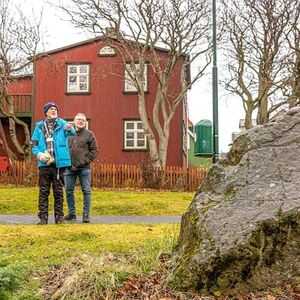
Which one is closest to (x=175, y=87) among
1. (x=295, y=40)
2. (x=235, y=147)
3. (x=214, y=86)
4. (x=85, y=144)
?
(x=295, y=40)

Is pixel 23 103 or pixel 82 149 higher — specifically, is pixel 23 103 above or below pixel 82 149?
above

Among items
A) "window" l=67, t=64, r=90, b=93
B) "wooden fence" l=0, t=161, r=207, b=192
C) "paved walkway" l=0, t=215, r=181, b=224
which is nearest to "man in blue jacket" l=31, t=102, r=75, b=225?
"paved walkway" l=0, t=215, r=181, b=224

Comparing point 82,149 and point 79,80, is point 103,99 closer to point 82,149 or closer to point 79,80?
point 79,80

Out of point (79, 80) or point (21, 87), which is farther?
point (21, 87)

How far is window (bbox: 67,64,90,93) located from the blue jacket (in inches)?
923

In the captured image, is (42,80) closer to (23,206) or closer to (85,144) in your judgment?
(23,206)

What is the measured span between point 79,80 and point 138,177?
9767 millimetres

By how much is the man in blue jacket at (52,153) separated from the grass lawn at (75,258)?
965mm

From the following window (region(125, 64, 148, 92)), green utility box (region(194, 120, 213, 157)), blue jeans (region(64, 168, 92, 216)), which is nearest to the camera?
blue jeans (region(64, 168, 92, 216))

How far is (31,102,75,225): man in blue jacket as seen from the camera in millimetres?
8750

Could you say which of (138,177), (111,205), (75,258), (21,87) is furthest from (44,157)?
(21,87)

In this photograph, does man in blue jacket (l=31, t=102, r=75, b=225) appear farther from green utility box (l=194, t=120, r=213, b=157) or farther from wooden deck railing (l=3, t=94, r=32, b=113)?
wooden deck railing (l=3, t=94, r=32, b=113)

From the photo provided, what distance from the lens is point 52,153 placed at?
28.7ft

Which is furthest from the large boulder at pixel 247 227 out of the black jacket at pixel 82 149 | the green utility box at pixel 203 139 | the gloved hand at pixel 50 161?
the green utility box at pixel 203 139
